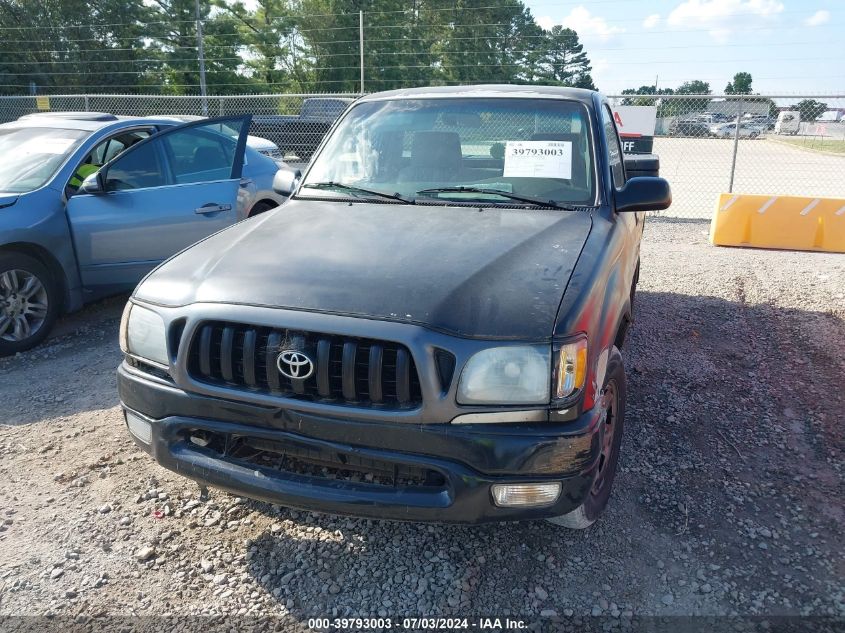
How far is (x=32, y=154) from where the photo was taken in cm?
545

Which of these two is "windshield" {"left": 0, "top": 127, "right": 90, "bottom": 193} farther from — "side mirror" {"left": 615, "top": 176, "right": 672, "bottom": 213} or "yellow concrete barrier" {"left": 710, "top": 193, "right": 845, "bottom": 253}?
"yellow concrete barrier" {"left": 710, "top": 193, "right": 845, "bottom": 253}

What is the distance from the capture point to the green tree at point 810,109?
36.0ft

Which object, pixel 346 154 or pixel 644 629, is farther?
pixel 346 154

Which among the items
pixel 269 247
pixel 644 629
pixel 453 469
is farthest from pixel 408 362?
pixel 644 629

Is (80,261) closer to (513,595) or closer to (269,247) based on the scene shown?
(269,247)

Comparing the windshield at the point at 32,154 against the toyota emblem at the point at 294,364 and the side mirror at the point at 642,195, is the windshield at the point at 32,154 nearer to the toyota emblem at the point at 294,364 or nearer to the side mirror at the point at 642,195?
the toyota emblem at the point at 294,364

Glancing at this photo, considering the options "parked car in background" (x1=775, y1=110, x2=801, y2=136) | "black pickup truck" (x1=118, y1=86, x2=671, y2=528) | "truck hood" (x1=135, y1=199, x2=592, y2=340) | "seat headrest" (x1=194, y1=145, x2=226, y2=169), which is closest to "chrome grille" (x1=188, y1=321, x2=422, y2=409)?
"black pickup truck" (x1=118, y1=86, x2=671, y2=528)

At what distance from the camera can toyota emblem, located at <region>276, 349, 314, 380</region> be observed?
2289 millimetres

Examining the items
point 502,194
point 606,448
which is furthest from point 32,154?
point 606,448

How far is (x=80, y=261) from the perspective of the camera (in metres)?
5.18

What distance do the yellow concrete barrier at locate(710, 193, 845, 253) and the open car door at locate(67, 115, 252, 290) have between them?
19.8ft

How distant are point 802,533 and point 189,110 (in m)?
18.5

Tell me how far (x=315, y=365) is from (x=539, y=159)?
186 centimetres

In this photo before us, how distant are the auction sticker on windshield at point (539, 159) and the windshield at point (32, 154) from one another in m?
3.75
